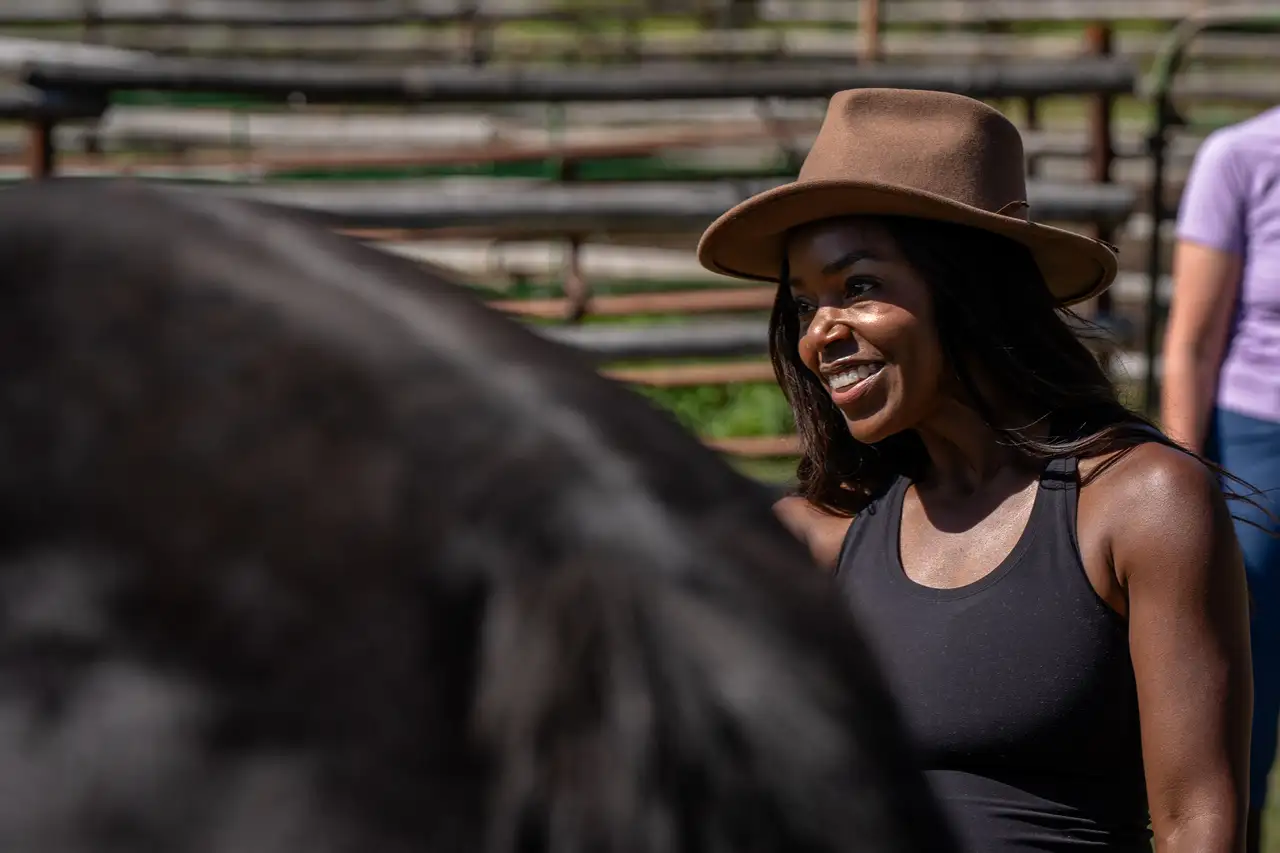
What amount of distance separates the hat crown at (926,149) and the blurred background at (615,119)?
397 mm

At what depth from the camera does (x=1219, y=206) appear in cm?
306

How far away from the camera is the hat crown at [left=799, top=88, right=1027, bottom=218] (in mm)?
1938

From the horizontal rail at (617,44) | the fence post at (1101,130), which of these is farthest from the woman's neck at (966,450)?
the horizontal rail at (617,44)

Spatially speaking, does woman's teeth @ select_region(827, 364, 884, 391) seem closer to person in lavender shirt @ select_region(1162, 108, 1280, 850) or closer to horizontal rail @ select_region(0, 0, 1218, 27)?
person in lavender shirt @ select_region(1162, 108, 1280, 850)

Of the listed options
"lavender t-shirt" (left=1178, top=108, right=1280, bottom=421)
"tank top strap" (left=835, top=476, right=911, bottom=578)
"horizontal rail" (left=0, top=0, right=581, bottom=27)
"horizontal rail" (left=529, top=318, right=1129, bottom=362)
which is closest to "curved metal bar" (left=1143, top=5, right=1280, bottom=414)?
"horizontal rail" (left=529, top=318, right=1129, bottom=362)

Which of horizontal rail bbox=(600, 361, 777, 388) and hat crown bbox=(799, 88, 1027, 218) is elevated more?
hat crown bbox=(799, 88, 1027, 218)

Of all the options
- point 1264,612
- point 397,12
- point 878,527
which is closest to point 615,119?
point 397,12

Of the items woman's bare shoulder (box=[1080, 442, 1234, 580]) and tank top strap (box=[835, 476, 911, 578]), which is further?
tank top strap (box=[835, 476, 911, 578])

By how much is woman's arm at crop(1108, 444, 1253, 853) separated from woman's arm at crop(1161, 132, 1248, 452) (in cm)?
137

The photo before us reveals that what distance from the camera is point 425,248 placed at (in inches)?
336

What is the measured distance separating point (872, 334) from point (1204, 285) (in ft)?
4.71

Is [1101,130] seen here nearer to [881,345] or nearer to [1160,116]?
[1160,116]

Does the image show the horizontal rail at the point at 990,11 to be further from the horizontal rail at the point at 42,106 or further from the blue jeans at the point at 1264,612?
the blue jeans at the point at 1264,612

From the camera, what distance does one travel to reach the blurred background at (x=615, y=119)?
18.2 feet
